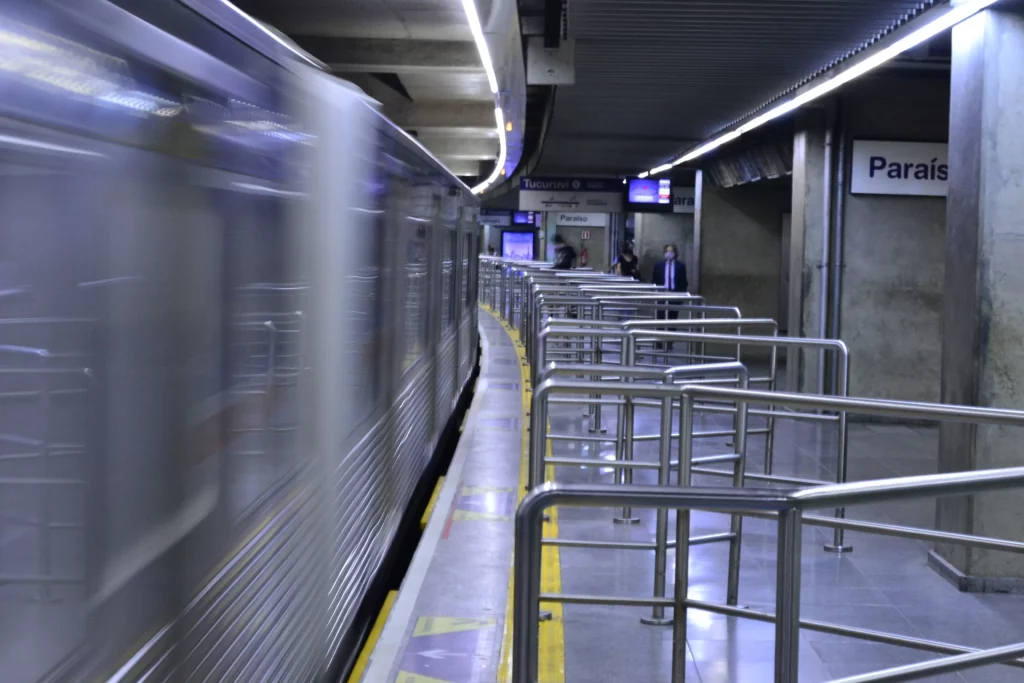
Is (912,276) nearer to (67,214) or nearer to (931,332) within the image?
(931,332)

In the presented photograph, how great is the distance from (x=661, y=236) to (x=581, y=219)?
48.8 feet

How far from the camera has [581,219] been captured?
41.2 metres

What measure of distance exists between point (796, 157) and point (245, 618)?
10.3m

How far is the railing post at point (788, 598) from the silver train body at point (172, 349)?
1.23 metres

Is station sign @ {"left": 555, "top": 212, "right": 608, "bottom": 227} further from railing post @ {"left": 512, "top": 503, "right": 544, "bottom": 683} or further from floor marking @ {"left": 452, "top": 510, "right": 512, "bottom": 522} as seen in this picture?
railing post @ {"left": 512, "top": 503, "right": 544, "bottom": 683}

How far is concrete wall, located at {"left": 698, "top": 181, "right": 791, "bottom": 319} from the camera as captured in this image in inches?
756

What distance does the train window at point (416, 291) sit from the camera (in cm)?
620

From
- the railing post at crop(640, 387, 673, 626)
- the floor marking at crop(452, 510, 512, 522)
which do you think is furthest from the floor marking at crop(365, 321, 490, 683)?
the railing post at crop(640, 387, 673, 626)

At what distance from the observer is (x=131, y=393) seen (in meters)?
2.05

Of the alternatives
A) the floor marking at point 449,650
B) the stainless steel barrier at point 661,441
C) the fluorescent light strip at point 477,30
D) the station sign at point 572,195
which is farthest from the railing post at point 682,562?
the station sign at point 572,195

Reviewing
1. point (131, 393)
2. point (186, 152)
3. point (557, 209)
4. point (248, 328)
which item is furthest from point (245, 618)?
point (557, 209)

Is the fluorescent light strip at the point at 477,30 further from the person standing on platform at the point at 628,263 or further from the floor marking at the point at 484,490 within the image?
the person standing on platform at the point at 628,263

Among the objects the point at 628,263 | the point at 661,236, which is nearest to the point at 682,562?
the point at 628,263

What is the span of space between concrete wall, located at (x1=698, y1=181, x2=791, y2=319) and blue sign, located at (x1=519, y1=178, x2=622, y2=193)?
5959 mm
